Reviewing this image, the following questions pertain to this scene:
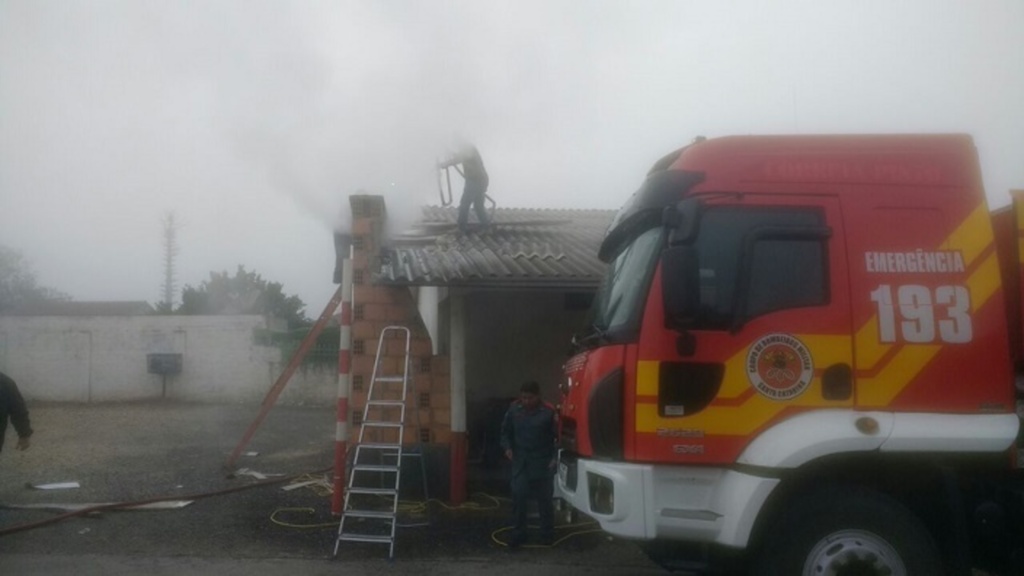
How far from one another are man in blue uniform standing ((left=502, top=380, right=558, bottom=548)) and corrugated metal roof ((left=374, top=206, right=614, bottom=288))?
1.56 m

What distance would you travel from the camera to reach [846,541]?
511cm

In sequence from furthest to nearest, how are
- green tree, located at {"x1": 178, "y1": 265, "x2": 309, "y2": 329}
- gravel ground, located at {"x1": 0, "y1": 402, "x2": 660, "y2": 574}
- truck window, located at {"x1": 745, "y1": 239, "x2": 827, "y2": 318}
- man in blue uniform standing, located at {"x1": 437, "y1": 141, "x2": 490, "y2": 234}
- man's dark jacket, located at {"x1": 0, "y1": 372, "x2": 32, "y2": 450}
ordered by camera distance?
green tree, located at {"x1": 178, "y1": 265, "x2": 309, "y2": 329}
man in blue uniform standing, located at {"x1": 437, "y1": 141, "x2": 490, "y2": 234}
man's dark jacket, located at {"x1": 0, "y1": 372, "x2": 32, "y2": 450}
gravel ground, located at {"x1": 0, "y1": 402, "x2": 660, "y2": 574}
truck window, located at {"x1": 745, "y1": 239, "x2": 827, "y2": 318}

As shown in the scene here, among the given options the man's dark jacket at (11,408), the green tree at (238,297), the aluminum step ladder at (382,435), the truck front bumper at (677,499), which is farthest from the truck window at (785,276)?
the green tree at (238,297)

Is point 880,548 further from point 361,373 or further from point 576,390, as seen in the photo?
point 361,373

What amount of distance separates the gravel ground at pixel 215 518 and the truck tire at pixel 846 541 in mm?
2703

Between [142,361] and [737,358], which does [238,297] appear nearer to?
[142,361]

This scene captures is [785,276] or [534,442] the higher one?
[785,276]

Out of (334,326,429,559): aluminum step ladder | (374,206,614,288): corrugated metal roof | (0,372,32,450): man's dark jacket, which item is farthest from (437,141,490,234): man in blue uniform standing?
(0,372,32,450): man's dark jacket

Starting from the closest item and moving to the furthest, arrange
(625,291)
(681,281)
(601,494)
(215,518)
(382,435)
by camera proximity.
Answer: (681,281), (601,494), (625,291), (215,518), (382,435)

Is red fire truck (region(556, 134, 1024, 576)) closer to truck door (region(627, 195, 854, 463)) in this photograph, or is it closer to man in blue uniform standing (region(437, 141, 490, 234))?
truck door (region(627, 195, 854, 463))

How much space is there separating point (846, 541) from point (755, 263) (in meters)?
1.65

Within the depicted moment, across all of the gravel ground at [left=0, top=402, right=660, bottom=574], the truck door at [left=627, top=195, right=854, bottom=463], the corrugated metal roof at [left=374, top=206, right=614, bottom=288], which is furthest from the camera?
the corrugated metal roof at [left=374, top=206, right=614, bottom=288]

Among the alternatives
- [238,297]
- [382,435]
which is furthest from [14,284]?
[382,435]

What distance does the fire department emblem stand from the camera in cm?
514
